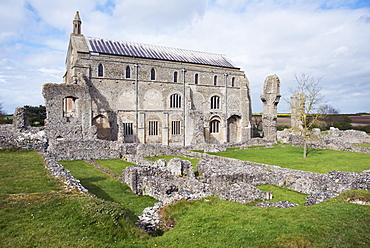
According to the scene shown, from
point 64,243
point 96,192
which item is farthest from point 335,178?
point 64,243

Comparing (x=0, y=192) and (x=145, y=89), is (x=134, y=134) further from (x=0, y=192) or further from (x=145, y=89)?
(x=0, y=192)

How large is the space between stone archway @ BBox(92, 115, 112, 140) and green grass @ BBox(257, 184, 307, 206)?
22.9 metres

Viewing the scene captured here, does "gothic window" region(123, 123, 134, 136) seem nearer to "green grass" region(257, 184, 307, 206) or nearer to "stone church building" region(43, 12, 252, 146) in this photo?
"stone church building" region(43, 12, 252, 146)

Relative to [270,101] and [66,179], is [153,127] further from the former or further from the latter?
[66,179]

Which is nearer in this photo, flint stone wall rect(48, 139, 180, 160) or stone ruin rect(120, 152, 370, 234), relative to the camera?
stone ruin rect(120, 152, 370, 234)

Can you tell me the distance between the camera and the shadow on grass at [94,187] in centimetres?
1194

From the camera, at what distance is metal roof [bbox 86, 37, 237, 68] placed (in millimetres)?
34884

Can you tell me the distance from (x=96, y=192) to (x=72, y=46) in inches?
1069

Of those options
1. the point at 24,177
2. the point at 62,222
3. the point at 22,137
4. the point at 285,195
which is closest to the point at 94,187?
the point at 24,177

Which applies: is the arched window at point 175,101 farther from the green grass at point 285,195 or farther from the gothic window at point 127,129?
the green grass at point 285,195

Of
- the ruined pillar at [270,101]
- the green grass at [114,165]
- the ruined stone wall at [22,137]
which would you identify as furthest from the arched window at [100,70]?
the ruined pillar at [270,101]

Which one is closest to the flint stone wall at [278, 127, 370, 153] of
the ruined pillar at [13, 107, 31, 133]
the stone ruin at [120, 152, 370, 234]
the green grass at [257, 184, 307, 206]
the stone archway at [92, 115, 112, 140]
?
the stone ruin at [120, 152, 370, 234]

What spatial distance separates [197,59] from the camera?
42.5 m

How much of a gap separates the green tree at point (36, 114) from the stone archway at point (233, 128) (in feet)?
104
